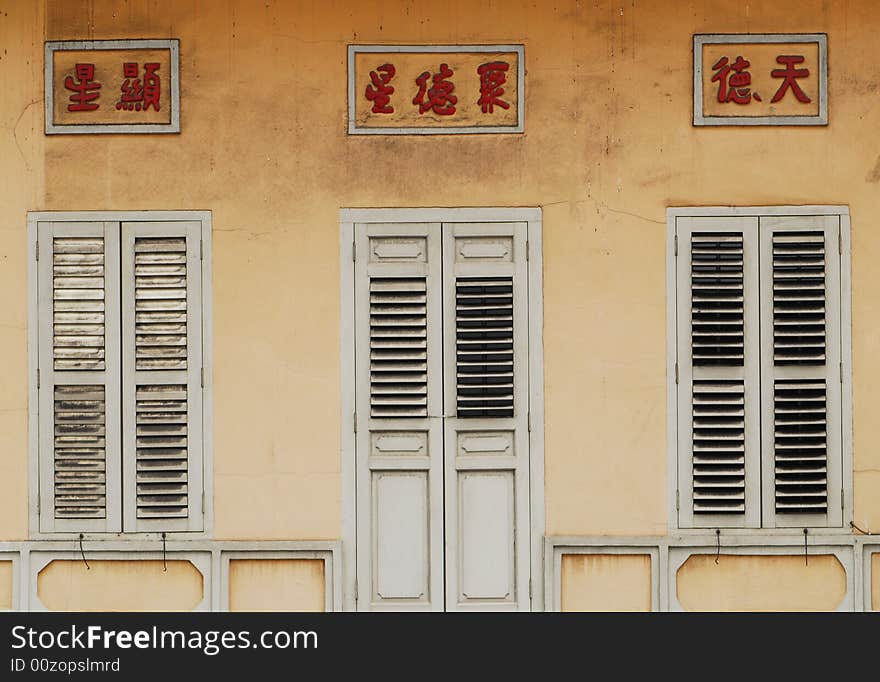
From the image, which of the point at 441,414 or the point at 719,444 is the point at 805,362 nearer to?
the point at 719,444

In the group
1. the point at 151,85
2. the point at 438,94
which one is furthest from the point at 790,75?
the point at 151,85

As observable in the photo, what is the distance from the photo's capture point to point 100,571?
5.73 metres

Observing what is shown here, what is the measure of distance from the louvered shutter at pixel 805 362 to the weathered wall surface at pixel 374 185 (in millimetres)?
374

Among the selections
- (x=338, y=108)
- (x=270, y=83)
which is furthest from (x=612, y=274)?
(x=270, y=83)

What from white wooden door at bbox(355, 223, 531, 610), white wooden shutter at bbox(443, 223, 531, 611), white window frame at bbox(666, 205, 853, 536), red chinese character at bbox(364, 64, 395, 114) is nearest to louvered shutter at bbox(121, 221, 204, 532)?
white wooden door at bbox(355, 223, 531, 610)

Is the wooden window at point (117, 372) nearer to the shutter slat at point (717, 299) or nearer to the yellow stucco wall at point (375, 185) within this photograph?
the yellow stucco wall at point (375, 185)

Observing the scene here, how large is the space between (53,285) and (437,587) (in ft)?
8.09

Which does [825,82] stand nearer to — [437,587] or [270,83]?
[270,83]

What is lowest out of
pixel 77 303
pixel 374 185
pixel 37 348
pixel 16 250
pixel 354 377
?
pixel 354 377

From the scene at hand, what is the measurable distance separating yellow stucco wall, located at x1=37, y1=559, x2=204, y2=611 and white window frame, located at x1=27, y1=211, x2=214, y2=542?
16 cm

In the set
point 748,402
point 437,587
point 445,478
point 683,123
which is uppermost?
point 683,123

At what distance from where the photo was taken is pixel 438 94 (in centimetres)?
571

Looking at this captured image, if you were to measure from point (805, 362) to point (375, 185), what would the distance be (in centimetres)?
233

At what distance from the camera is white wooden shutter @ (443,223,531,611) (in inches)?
225
